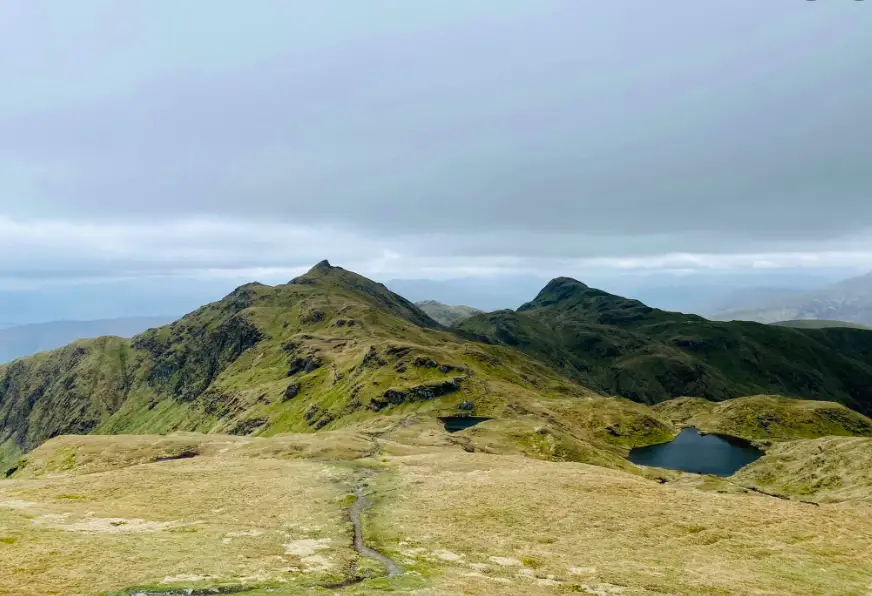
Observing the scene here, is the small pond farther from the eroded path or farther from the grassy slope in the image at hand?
the eroded path

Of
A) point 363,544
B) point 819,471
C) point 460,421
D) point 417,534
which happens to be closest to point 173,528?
point 363,544

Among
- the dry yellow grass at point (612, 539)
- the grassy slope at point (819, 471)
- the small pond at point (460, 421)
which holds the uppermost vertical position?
the dry yellow grass at point (612, 539)

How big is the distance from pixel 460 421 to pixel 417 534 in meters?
139

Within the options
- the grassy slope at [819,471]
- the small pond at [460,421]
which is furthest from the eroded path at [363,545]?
the grassy slope at [819,471]

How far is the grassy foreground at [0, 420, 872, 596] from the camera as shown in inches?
1672

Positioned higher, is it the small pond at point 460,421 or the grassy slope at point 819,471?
the small pond at point 460,421

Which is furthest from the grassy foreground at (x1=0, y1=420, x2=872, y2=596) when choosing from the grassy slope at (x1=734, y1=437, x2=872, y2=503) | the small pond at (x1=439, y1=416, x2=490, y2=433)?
the small pond at (x1=439, y1=416, x2=490, y2=433)

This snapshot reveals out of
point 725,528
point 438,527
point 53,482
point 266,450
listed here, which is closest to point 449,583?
point 438,527

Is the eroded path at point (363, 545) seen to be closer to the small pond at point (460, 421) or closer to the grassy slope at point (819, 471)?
the small pond at point (460, 421)

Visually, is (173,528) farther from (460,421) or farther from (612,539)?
(460,421)

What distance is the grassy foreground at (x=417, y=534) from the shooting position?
139 feet

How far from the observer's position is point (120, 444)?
137 meters

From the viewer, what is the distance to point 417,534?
5697 centimetres

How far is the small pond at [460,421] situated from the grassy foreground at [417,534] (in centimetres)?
8976
